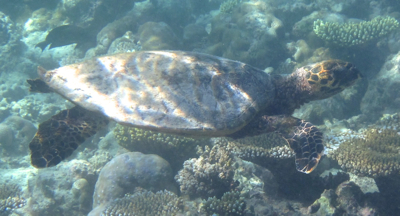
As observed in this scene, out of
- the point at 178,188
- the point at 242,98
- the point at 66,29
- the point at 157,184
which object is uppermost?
the point at 66,29

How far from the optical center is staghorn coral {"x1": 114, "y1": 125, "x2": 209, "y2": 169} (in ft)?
17.1

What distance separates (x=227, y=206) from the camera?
3.42 meters

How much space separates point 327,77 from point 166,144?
3724 millimetres

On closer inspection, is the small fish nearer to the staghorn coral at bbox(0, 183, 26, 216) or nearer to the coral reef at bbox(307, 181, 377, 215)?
the staghorn coral at bbox(0, 183, 26, 216)

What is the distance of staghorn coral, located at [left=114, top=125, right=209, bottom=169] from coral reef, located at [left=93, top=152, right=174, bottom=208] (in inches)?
19.5

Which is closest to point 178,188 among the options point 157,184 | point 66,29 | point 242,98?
point 157,184

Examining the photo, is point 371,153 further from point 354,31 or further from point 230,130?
point 354,31

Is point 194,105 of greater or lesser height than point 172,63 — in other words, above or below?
below

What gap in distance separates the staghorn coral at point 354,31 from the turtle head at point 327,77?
3.53m

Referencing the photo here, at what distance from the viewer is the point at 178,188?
4.92 meters

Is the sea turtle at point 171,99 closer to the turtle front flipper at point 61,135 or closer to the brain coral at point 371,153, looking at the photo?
the turtle front flipper at point 61,135

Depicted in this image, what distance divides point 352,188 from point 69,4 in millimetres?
14204

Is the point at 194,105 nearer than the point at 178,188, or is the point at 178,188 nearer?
the point at 194,105

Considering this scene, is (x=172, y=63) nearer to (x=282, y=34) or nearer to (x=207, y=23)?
(x=282, y=34)
